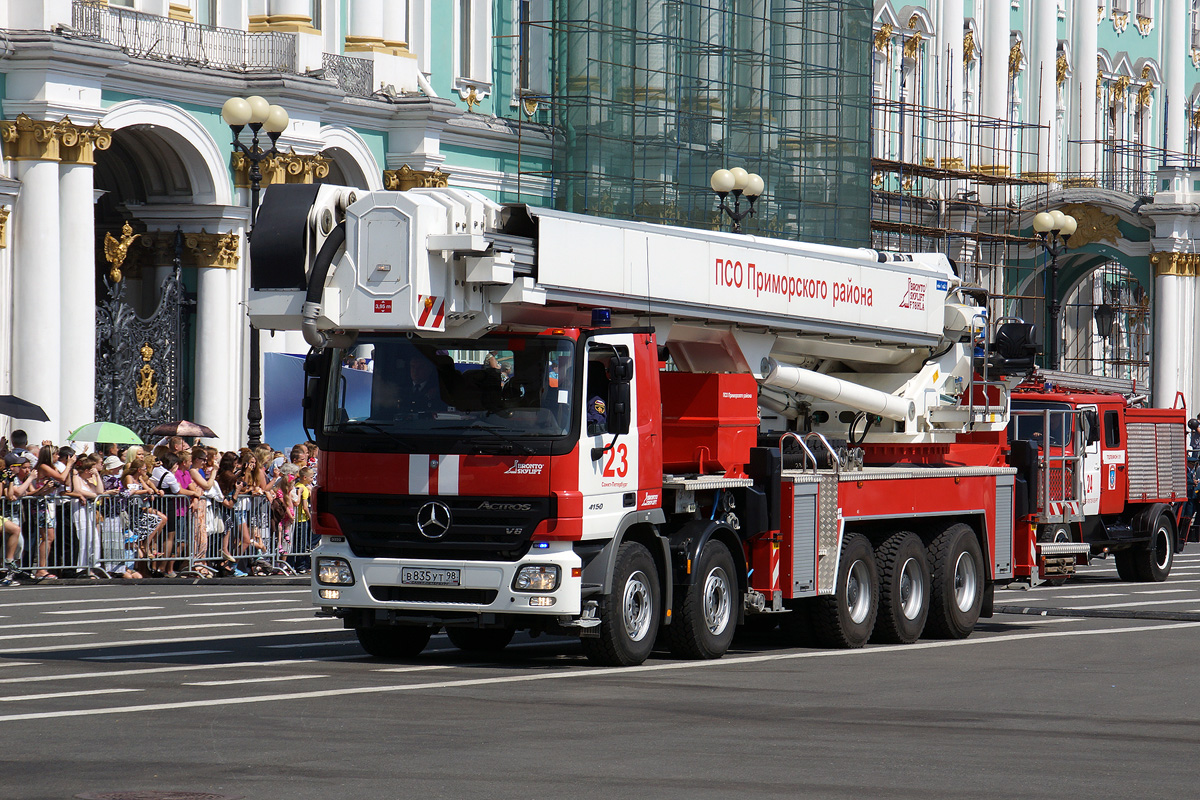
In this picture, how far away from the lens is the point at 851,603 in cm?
1891

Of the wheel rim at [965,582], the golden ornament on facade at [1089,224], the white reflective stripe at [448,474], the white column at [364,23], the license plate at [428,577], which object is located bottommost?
the wheel rim at [965,582]

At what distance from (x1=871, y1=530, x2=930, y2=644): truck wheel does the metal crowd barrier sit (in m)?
10.7

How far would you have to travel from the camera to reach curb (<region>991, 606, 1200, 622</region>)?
22609mm

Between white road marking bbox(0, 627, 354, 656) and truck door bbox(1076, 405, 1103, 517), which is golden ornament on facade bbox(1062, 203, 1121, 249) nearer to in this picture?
truck door bbox(1076, 405, 1103, 517)

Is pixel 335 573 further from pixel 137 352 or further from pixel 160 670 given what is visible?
pixel 137 352

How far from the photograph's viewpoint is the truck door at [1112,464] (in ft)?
98.8

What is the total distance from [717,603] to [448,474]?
271 cm

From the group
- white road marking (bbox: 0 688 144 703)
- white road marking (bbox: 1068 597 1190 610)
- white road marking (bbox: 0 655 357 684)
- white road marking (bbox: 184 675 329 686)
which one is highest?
white road marking (bbox: 0 688 144 703)

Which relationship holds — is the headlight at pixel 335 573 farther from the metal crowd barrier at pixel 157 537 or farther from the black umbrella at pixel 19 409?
the black umbrella at pixel 19 409

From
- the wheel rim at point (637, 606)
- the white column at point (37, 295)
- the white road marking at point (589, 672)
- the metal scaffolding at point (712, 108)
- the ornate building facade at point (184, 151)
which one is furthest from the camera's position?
the metal scaffolding at point (712, 108)

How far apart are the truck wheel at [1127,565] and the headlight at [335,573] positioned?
16.7 metres

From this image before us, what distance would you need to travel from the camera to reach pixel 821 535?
18.3m

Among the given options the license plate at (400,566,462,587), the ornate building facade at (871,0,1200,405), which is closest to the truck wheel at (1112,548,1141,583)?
the license plate at (400,566,462,587)

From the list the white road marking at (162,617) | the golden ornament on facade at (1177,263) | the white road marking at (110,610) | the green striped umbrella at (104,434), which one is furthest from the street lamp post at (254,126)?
the golden ornament on facade at (1177,263)
